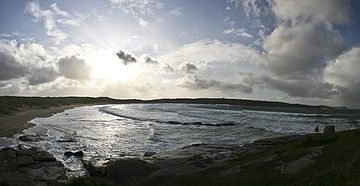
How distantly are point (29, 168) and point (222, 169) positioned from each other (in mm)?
9451

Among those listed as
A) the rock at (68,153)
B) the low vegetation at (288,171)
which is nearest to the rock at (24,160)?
the rock at (68,153)

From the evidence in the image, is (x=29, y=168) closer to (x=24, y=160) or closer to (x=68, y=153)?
(x=24, y=160)

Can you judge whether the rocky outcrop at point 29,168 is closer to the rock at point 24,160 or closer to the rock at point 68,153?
the rock at point 24,160

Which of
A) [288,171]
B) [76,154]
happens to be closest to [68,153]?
[76,154]

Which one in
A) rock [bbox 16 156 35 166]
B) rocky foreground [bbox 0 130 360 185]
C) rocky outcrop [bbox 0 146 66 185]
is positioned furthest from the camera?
rock [bbox 16 156 35 166]

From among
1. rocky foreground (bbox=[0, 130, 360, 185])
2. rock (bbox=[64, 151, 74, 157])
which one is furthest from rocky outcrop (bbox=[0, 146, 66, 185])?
rock (bbox=[64, 151, 74, 157])

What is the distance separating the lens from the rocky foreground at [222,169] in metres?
6.40

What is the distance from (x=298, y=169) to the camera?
705 cm

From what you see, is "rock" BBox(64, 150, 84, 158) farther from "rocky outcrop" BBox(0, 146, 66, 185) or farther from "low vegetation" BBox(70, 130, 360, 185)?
"low vegetation" BBox(70, 130, 360, 185)

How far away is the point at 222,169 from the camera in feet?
29.4

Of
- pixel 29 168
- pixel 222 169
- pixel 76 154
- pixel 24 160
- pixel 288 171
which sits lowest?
pixel 76 154

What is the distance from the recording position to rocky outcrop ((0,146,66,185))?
9133mm

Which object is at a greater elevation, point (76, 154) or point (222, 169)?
point (222, 169)

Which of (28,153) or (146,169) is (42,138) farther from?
(146,169)
